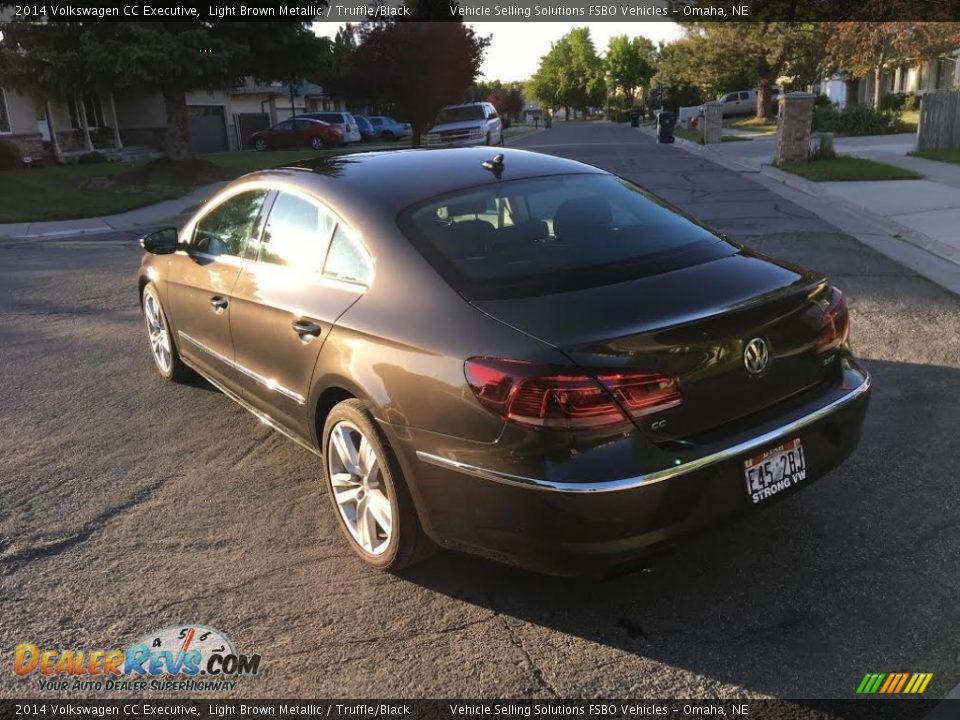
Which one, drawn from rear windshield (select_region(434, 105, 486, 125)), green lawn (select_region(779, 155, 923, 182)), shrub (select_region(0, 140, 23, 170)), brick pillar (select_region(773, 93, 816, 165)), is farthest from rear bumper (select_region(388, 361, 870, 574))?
shrub (select_region(0, 140, 23, 170))

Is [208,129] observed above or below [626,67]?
below

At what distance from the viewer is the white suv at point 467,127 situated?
86.2 feet

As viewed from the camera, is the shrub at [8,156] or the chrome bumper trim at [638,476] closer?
the chrome bumper trim at [638,476]

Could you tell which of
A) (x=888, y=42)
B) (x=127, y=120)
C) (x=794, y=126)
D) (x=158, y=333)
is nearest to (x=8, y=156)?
(x=127, y=120)

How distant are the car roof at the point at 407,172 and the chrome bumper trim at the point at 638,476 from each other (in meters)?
1.27

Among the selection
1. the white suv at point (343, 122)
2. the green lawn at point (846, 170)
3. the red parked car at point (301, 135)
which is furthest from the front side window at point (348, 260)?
the white suv at point (343, 122)

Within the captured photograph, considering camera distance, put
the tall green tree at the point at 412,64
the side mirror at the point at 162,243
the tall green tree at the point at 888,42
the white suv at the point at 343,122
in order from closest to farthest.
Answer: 1. the side mirror at the point at 162,243
2. the tall green tree at the point at 888,42
3. the tall green tree at the point at 412,64
4. the white suv at the point at 343,122

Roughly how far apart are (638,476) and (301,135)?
36459mm

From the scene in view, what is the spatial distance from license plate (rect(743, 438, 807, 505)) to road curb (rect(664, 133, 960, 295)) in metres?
5.08

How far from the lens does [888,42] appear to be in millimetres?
26312

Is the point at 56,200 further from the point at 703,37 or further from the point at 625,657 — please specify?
the point at 703,37

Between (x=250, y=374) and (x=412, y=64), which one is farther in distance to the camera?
(x=412, y=64)

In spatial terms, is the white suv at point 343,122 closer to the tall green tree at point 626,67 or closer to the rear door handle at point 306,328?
the rear door handle at point 306,328

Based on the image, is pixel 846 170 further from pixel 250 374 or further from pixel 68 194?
pixel 68 194
